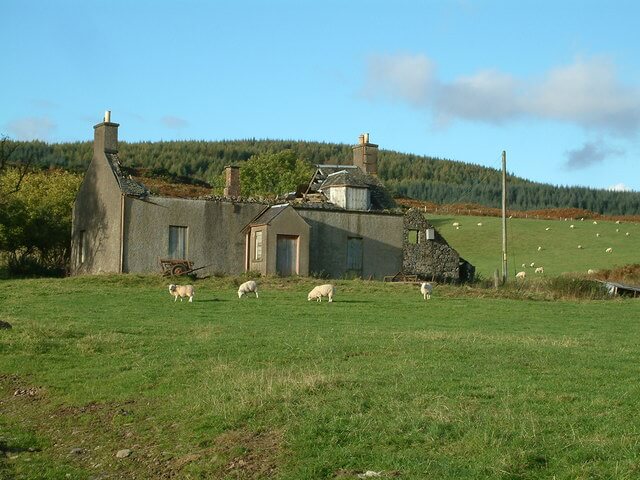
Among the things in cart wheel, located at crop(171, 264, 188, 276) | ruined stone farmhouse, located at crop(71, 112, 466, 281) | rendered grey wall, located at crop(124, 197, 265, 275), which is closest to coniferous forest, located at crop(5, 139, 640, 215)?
ruined stone farmhouse, located at crop(71, 112, 466, 281)

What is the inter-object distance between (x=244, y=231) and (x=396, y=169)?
13247 cm

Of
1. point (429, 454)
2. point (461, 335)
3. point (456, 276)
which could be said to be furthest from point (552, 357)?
point (456, 276)

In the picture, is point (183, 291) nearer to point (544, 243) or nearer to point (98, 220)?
point (98, 220)

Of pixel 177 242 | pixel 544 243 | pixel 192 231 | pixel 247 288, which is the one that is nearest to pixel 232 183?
pixel 192 231

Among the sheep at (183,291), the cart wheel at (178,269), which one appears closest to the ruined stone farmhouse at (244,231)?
the cart wheel at (178,269)

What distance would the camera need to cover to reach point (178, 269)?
1800 inches

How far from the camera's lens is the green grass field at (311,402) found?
411 inches

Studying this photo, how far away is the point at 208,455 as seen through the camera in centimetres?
1140

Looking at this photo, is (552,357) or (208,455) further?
(552,357)

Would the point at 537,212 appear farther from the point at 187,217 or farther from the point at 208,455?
the point at 208,455

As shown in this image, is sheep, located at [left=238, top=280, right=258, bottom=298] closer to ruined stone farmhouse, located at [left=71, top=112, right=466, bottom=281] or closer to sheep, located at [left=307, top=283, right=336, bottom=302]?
sheep, located at [left=307, top=283, right=336, bottom=302]

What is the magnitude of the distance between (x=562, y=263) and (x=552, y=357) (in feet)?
193

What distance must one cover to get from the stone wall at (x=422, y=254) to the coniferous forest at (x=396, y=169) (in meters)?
78.1

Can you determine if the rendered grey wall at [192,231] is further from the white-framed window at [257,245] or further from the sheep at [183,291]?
the sheep at [183,291]
